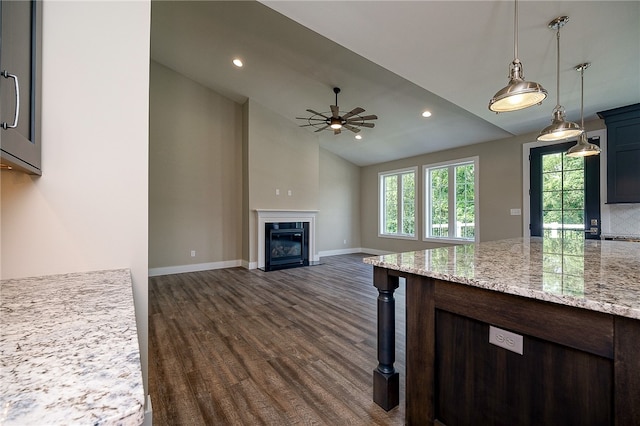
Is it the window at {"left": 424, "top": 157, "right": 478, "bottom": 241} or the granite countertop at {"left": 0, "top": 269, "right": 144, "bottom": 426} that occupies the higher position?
the window at {"left": 424, "top": 157, "right": 478, "bottom": 241}

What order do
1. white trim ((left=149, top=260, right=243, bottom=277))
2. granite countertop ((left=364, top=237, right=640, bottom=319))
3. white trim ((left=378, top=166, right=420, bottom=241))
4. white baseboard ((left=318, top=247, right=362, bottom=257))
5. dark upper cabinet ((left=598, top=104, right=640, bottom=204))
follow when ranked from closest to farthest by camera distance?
granite countertop ((left=364, top=237, right=640, bottom=319)), dark upper cabinet ((left=598, top=104, right=640, bottom=204)), white trim ((left=149, top=260, right=243, bottom=277)), white trim ((left=378, top=166, right=420, bottom=241)), white baseboard ((left=318, top=247, right=362, bottom=257))

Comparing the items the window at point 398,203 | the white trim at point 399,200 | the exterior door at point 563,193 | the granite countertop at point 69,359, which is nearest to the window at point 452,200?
the white trim at point 399,200

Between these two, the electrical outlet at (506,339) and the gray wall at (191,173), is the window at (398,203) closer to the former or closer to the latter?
the gray wall at (191,173)

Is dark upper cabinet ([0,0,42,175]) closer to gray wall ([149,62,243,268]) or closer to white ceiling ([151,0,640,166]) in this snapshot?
white ceiling ([151,0,640,166])

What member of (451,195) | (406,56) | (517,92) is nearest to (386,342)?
(517,92)

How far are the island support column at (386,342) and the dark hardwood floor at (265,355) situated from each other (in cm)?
7

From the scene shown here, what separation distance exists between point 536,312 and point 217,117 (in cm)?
618

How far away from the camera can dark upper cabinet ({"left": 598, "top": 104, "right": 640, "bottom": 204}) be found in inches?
141

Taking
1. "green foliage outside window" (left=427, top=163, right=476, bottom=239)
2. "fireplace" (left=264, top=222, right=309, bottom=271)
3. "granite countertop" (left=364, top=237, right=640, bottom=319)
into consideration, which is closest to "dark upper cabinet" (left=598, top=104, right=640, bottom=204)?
"green foliage outside window" (left=427, top=163, right=476, bottom=239)

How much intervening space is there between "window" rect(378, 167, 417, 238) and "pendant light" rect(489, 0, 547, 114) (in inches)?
202

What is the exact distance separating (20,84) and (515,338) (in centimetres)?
200

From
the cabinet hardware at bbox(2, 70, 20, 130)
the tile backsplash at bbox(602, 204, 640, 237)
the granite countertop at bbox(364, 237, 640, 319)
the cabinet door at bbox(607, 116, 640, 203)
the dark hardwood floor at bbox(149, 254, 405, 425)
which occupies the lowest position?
the dark hardwood floor at bbox(149, 254, 405, 425)

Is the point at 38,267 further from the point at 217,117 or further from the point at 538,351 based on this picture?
the point at 217,117

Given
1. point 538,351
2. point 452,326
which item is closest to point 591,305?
point 538,351
